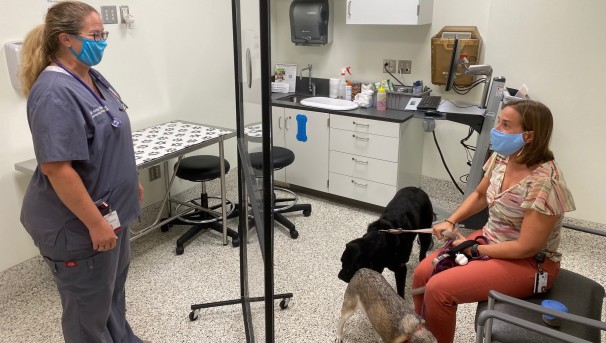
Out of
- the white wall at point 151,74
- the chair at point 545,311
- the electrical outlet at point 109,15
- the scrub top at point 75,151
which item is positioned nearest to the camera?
the chair at point 545,311

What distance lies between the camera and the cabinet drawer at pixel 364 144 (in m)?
3.21

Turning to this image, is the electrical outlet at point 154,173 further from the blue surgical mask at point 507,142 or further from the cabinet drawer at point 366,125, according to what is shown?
the blue surgical mask at point 507,142

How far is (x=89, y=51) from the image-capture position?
1516 mm

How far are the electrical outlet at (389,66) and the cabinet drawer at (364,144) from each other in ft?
2.28

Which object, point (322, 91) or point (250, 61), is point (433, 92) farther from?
point (250, 61)

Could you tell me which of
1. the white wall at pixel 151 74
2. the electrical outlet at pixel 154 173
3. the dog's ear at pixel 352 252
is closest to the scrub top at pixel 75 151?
the dog's ear at pixel 352 252

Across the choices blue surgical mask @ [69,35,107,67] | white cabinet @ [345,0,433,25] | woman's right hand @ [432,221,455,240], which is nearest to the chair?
woman's right hand @ [432,221,455,240]

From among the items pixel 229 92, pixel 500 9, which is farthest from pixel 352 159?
pixel 500 9

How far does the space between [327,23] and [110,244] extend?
2768 mm

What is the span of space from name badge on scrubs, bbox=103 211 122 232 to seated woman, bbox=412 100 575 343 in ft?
3.84

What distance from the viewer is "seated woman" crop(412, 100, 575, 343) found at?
1607mm

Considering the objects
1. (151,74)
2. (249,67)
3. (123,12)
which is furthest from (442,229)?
(123,12)

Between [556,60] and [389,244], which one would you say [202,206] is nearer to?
[389,244]

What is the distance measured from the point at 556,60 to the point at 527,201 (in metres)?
1.68
